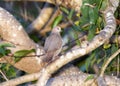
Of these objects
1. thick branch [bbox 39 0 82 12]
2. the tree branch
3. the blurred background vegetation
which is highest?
thick branch [bbox 39 0 82 12]

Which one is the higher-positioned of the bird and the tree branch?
the bird

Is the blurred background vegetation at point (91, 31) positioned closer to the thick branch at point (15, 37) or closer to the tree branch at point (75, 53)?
the thick branch at point (15, 37)

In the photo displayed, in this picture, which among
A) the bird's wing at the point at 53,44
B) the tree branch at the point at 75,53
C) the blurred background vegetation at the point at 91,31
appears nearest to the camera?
the tree branch at the point at 75,53

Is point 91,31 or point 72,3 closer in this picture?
point 91,31

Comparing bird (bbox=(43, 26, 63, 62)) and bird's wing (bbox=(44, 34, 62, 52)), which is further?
bird's wing (bbox=(44, 34, 62, 52))

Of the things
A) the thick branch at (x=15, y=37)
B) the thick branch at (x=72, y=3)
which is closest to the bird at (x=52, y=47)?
the thick branch at (x=15, y=37)

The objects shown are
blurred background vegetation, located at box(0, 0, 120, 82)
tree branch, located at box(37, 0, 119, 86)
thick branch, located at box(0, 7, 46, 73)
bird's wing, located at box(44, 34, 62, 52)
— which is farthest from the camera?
bird's wing, located at box(44, 34, 62, 52)

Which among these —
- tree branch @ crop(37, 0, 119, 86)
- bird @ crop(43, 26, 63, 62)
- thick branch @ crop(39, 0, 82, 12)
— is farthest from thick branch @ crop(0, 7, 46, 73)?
tree branch @ crop(37, 0, 119, 86)

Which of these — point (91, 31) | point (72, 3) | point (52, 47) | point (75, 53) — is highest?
point (72, 3)

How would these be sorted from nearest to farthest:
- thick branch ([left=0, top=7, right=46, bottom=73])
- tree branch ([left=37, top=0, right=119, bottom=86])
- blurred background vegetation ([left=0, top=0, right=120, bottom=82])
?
tree branch ([left=37, top=0, right=119, bottom=86]) → blurred background vegetation ([left=0, top=0, right=120, bottom=82]) → thick branch ([left=0, top=7, right=46, bottom=73])

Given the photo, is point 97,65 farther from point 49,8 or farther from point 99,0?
point 49,8

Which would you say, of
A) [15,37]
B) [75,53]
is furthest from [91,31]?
[75,53]

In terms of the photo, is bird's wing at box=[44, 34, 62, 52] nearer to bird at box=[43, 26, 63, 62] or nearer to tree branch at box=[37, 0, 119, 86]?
bird at box=[43, 26, 63, 62]

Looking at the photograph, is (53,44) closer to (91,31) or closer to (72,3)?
(72,3)
